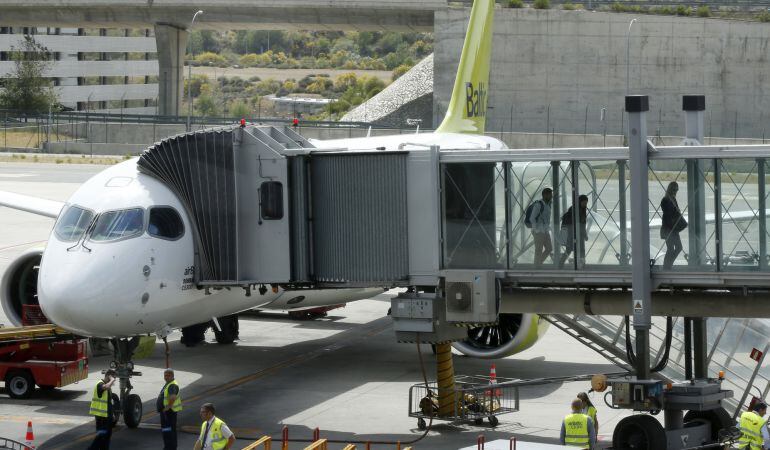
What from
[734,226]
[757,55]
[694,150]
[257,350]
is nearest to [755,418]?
[734,226]

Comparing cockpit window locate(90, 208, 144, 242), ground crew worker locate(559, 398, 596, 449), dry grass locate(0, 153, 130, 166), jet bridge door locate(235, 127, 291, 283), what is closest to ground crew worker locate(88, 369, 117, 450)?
cockpit window locate(90, 208, 144, 242)

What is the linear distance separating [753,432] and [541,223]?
A: 4.93 metres

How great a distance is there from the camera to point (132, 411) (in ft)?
78.8

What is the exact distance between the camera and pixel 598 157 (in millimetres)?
21516

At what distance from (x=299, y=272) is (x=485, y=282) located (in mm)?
3677

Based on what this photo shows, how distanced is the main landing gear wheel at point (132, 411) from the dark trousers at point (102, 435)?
1.85 metres

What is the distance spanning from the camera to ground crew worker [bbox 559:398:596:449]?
20281mm

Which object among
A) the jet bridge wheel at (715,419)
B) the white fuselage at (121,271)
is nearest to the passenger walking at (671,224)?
the jet bridge wheel at (715,419)

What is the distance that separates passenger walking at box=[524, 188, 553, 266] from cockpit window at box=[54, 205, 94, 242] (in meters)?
8.20

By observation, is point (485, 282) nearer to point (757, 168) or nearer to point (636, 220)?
point (636, 220)

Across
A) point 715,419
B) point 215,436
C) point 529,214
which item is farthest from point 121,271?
point 715,419

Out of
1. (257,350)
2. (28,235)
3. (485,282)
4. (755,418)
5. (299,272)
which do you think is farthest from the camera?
(28,235)

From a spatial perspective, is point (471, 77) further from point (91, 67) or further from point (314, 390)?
point (91, 67)

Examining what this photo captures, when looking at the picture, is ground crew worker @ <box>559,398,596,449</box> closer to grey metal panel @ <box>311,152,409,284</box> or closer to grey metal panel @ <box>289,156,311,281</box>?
grey metal panel @ <box>311,152,409,284</box>
